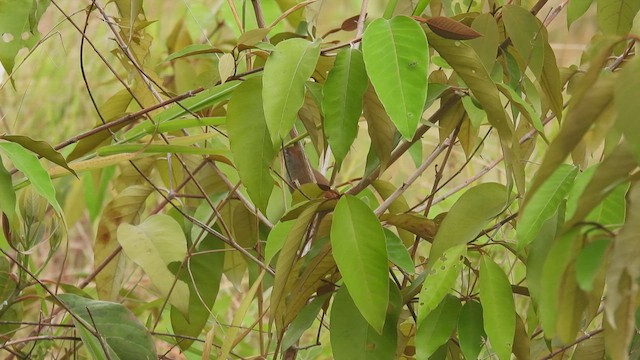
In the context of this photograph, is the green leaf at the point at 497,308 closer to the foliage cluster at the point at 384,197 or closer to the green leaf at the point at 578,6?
the foliage cluster at the point at 384,197

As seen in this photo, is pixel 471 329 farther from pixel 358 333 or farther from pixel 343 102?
pixel 343 102

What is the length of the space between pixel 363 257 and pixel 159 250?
0.94ft

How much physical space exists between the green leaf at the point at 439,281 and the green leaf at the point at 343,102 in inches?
4.7

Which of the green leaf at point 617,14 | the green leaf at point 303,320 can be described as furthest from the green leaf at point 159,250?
the green leaf at point 617,14

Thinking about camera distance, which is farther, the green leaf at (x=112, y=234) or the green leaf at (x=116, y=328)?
the green leaf at (x=112, y=234)

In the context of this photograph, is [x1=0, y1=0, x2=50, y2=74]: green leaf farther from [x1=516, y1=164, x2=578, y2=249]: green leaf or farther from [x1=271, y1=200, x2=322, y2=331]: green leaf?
[x1=516, y1=164, x2=578, y2=249]: green leaf

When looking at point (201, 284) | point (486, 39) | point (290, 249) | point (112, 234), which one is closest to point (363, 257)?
point (290, 249)

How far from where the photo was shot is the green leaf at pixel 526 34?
0.75 metres

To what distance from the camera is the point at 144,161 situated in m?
1.15

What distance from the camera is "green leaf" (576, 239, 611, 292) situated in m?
0.44

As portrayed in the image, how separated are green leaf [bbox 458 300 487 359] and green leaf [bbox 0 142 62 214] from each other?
350mm

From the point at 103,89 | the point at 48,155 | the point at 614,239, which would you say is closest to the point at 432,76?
the point at 48,155

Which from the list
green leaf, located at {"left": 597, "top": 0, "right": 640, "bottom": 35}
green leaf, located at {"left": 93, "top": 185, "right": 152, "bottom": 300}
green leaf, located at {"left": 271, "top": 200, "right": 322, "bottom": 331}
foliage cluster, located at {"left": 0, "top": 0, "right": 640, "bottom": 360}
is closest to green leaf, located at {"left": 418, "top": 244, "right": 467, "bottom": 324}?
foliage cluster, located at {"left": 0, "top": 0, "right": 640, "bottom": 360}

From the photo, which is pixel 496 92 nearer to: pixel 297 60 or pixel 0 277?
pixel 297 60
